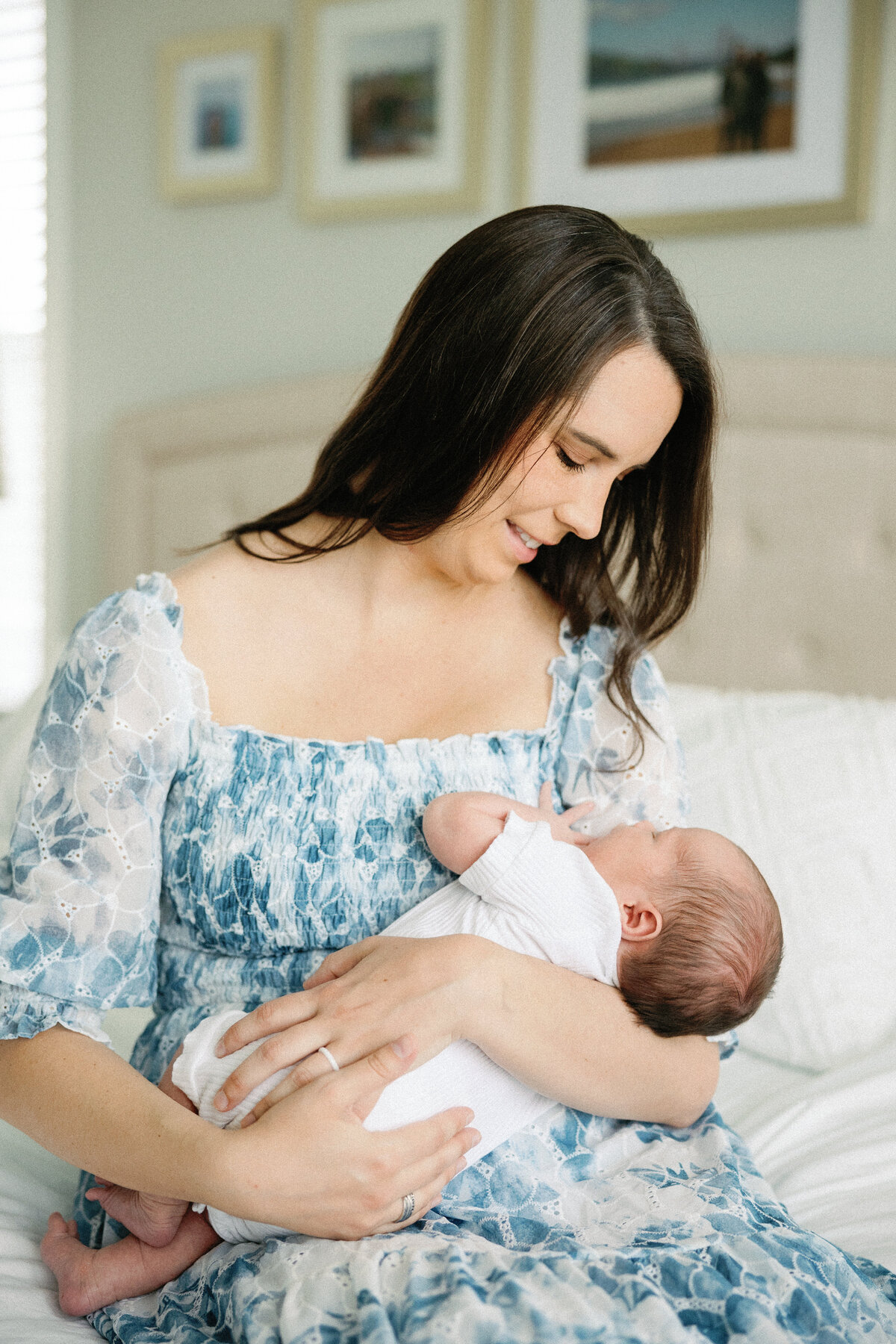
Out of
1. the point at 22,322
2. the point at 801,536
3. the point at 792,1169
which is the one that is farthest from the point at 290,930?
the point at 22,322

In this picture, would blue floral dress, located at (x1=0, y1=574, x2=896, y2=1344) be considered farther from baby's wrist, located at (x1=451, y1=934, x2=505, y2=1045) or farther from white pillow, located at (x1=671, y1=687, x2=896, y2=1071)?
white pillow, located at (x1=671, y1=687, x2=896, y2=1071)

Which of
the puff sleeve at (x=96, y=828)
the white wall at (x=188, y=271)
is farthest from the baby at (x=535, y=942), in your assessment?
the white wall at (x=188, y=271)

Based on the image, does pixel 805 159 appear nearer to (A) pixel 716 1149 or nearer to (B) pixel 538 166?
(B) pixel 538 166

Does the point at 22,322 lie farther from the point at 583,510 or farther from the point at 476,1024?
the point at 476,1024

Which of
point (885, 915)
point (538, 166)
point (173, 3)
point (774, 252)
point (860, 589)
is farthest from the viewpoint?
point (173, 3)

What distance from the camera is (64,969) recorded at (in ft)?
3.55

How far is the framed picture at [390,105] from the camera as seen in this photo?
96.7 inches

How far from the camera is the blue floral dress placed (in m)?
0.91

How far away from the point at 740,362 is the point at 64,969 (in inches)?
66.8

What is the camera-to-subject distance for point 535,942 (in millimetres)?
1133

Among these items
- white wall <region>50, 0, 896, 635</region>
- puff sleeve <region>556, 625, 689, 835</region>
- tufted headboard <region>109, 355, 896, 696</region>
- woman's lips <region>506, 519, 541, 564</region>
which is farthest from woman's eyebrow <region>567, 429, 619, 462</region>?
white wall <region>50, 0, 896, 635</region>

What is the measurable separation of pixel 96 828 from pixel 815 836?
1.08m

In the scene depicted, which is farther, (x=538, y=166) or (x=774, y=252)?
(x=538, y=166)

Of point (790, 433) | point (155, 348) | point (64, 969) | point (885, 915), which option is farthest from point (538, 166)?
point (64, 969)
